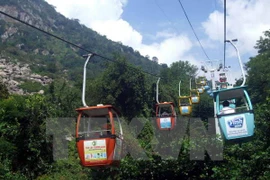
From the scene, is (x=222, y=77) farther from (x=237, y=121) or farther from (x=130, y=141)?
(x=237, y=121)

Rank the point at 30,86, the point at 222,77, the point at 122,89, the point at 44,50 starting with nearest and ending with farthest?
the point at 222,77
the point at 122,89
the point at 30,86
the point at 44,50

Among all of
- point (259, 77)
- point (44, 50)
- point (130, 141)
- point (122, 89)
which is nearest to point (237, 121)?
point (130, 141)

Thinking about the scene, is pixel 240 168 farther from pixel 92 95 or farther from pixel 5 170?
pixel 92 95

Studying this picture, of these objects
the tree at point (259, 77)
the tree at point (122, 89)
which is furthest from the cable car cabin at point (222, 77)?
the tree at point (259, 77)

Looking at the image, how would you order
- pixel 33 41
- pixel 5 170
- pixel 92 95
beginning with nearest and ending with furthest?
pixel 5 170, pixel 92 95, pixel 33 41

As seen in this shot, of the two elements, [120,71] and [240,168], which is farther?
[120,71]

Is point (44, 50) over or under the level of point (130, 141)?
over

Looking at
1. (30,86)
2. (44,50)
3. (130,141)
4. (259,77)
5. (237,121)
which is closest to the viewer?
(237,121)

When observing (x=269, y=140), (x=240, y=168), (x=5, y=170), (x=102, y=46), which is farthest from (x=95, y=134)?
(x=102, y=46)

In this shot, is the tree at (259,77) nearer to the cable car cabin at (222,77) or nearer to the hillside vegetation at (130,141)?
the hillside vegetation at (130,141)

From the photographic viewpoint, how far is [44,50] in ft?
292

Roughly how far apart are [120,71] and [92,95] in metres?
3.01

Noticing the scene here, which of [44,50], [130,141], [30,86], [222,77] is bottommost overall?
[130,141]

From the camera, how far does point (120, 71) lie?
30.2 metres
